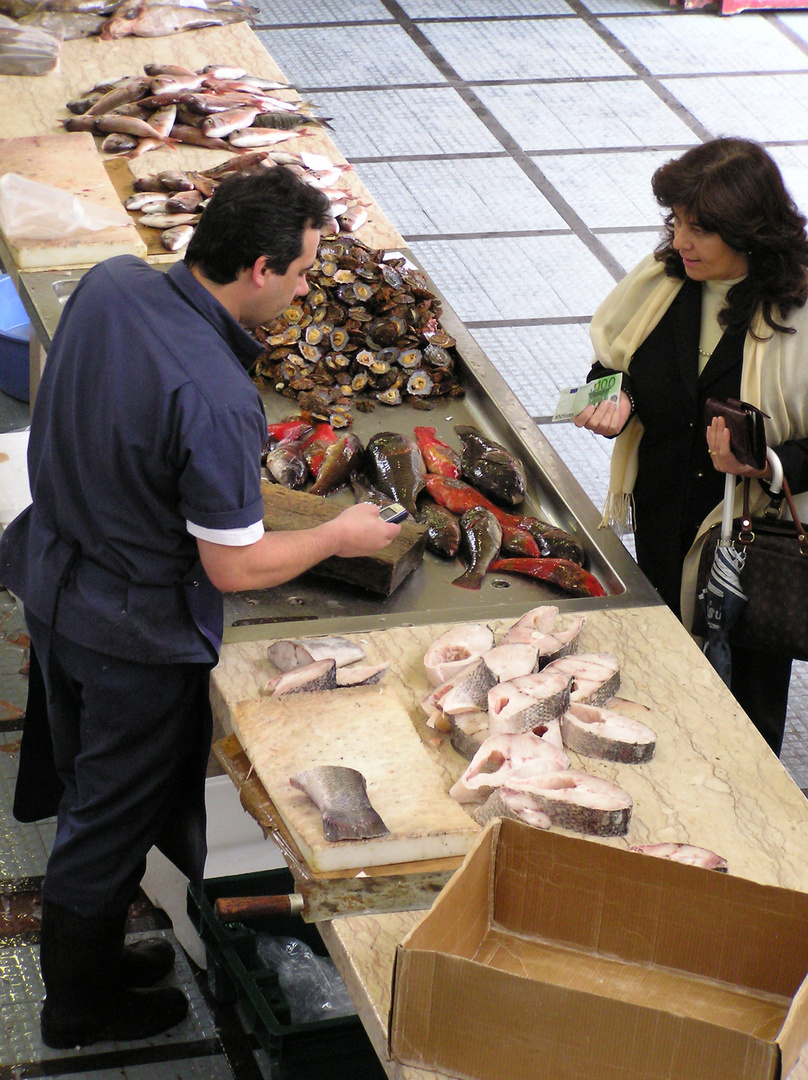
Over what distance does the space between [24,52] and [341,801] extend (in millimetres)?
4782

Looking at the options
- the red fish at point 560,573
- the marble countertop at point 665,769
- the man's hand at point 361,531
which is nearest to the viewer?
the marble countertop at point 665,769

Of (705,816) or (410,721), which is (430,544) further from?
(705,816)

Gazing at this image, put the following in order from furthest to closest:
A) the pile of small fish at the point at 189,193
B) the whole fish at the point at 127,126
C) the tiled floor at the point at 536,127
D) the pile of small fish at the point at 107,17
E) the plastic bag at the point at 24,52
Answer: the tiled floor at the point at 536,127
the pile of small fish at the point at 107,17
the plastic bag at the point at 24,52
the whole fish at the point at 127,126
the pile of small fish at the point at 189,193

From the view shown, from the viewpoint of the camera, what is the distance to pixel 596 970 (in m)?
2.08

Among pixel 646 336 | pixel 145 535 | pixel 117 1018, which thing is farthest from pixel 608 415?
pixel 117 1018

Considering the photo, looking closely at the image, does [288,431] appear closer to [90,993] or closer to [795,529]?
[795,529]

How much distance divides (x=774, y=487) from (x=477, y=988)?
5.97ft

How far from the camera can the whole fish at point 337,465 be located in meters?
3.51

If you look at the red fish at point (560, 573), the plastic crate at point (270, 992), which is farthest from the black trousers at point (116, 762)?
the red fish at point (560, 573)

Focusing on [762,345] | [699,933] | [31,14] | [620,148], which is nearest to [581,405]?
[762,345]

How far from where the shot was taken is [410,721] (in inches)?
101

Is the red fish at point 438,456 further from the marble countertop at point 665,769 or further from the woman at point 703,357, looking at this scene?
the marble countertop at point 665,769

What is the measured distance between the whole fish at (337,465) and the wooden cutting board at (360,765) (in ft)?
3.20

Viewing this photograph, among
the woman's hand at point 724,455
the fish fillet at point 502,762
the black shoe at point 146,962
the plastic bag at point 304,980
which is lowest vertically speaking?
the black shoe at point 146,962
